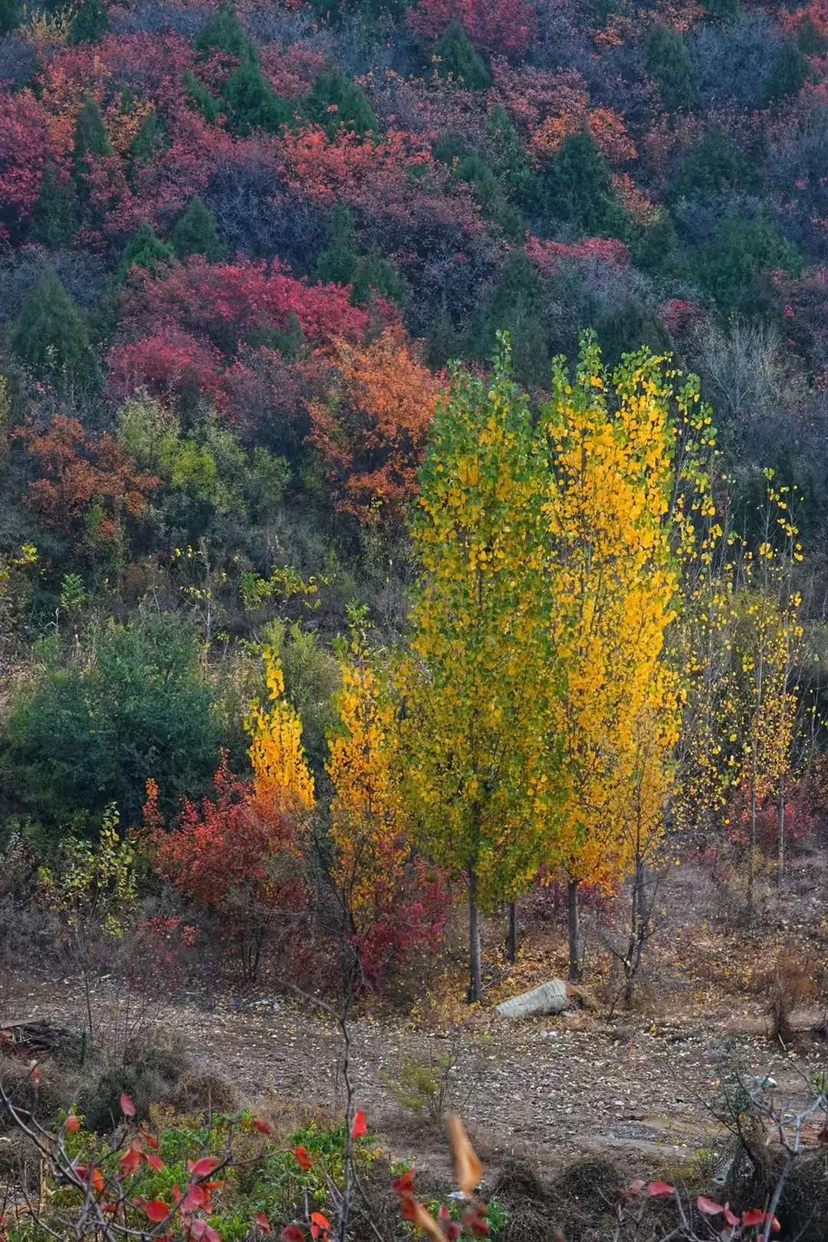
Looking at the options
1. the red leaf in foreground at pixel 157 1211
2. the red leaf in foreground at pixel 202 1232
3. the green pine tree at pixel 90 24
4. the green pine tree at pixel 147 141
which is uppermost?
the red leaf in foreground at pixel 157 1211

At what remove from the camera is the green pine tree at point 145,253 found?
27.1 metres

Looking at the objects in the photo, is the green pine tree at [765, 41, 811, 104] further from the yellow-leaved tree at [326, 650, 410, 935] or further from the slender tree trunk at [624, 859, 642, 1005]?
the yellow-leaved tree at [326, 650, 410, 935]

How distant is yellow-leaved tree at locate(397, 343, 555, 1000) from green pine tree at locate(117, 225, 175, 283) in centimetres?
1811

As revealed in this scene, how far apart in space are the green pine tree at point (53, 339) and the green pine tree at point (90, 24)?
12.5 meters

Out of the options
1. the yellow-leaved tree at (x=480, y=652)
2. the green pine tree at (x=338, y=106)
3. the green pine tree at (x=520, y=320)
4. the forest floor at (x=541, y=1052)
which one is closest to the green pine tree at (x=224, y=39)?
the green pine tree at (x=338, y=106)

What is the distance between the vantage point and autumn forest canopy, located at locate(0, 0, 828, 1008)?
36.1ft

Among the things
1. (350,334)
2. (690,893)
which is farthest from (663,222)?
(690,893)

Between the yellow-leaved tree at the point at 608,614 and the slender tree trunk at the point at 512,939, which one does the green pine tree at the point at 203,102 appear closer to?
the yellow-leaved tree at the point at 608,614

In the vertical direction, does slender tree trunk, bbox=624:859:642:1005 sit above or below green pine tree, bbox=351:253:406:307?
below

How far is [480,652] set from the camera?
34.2 ft

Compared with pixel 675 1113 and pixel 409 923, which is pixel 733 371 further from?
pixel 675 1113

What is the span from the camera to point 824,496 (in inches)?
928

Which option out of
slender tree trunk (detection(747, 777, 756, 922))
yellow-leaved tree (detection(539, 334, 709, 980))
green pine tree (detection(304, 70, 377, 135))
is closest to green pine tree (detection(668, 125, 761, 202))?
green pine tree (detection(304, 70, 377, 135))

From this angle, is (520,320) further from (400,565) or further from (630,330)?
(400,565)
